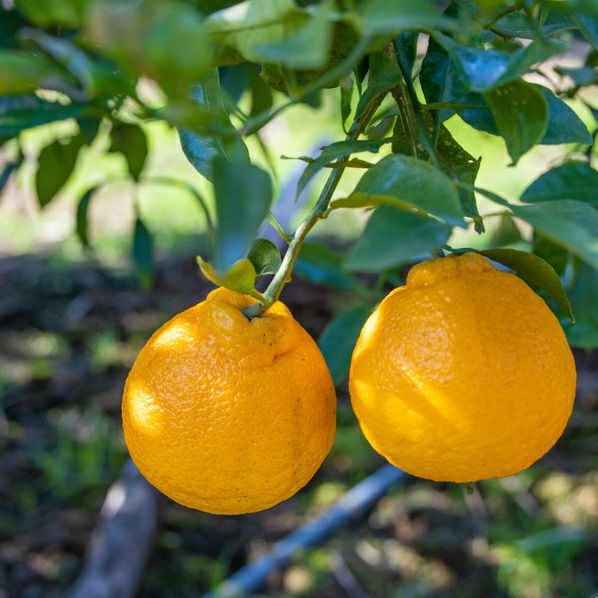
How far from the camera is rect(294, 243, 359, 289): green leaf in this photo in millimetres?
953

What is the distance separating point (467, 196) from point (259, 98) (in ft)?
1.88

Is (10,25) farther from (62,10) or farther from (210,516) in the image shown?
(210,516)

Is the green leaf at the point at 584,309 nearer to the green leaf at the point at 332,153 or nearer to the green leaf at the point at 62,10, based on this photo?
the green leaf at the point at 332,153

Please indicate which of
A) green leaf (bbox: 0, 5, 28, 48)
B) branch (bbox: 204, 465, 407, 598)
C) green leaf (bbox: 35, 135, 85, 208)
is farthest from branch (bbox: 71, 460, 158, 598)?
green leaf (bbox: 0, 5, 28, 48)

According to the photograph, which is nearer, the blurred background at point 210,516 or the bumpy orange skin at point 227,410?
the bumpy orange skin at point 227,410

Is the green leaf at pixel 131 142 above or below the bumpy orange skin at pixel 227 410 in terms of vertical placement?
below

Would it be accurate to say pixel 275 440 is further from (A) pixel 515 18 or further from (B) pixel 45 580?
(B) pixel 45 580

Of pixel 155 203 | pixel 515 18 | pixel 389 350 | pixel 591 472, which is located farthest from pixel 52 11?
pixel 155 203

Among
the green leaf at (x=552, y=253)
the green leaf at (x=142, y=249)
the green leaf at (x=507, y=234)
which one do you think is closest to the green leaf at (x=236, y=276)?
the green leaf at (x=552, y=253)

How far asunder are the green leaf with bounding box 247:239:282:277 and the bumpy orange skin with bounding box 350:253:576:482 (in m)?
0.08

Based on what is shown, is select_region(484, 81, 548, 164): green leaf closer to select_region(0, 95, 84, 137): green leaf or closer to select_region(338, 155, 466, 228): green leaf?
select_region(338, 155, 466, 228): green leaf

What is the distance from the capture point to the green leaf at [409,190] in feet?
1.23

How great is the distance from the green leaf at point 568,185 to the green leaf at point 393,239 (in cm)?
19

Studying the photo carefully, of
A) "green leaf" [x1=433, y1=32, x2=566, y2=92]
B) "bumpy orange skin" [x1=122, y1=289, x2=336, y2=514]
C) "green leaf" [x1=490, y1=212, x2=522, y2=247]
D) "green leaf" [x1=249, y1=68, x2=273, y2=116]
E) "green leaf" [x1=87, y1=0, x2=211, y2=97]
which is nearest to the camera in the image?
"green leaf" [x1=87, y1=0, x2=211, y2=97]
